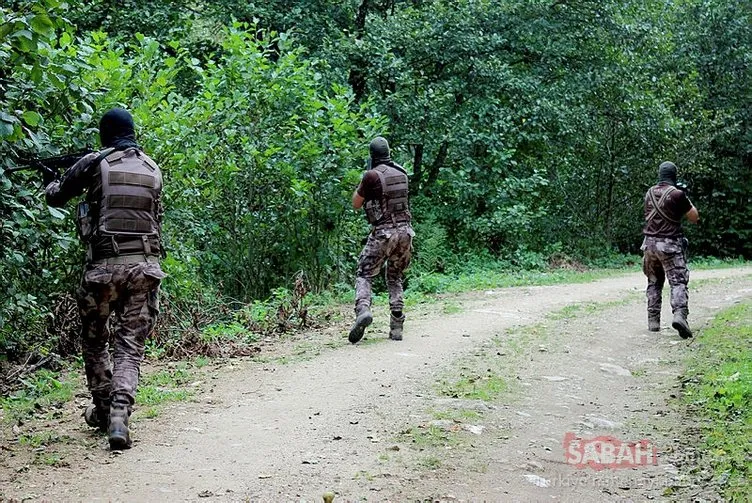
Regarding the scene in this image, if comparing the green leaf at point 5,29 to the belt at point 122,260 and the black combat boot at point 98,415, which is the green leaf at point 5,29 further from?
the black combat boot at point 98,415

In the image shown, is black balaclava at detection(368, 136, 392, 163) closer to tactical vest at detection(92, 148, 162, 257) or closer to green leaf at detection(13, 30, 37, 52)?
tactical vest at detection(92, 148, 162, 257)

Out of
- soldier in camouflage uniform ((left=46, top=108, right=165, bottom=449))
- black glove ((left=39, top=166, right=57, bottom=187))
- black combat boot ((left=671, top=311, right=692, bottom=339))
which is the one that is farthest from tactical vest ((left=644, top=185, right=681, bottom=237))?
black glove ((left=39, top=166, right=57, bottom=187))

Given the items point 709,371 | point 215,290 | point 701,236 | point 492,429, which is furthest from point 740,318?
point 701,236

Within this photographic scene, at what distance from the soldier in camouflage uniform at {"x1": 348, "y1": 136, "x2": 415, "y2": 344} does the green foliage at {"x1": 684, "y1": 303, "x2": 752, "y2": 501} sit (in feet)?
11.0

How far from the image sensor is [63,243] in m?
6.71

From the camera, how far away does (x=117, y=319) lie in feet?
19.2

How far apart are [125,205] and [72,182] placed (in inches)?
15.7

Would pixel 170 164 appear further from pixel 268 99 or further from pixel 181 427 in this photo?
pixel 181 427

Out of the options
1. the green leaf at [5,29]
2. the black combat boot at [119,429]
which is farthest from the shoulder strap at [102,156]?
the black combat boot at [119,429]

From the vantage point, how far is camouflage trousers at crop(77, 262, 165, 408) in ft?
18.8

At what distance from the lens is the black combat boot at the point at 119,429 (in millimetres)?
5473

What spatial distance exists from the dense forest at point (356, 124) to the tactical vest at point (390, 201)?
236 cm

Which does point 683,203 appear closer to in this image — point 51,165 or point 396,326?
point 396,326

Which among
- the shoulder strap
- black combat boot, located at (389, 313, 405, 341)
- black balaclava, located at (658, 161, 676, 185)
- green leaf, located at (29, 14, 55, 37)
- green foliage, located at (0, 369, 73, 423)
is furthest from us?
black balaclava, located at (658, 161, 676, 185)
